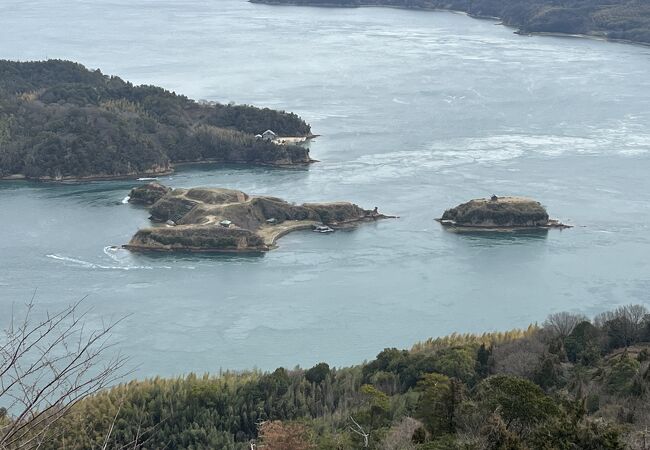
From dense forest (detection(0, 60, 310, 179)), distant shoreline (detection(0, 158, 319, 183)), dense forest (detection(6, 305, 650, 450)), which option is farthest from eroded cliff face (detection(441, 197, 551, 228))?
dense forest (detection(6, 305, 650, 450))

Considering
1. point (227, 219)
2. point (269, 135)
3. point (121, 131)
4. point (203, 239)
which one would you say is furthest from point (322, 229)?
point (121, 131)

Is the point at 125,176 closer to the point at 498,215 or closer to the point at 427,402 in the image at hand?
the point at 498,215

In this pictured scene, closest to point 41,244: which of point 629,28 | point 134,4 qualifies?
point 629,28

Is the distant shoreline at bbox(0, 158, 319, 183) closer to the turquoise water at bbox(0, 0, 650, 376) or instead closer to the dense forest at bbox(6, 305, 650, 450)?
the turquoise water at bbox(0, 0, 650, 376)

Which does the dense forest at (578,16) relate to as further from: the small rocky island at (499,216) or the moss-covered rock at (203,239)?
the moss-covered rock at (203,239)

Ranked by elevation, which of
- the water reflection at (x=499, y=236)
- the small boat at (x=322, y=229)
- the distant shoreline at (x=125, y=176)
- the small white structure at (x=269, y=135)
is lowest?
the water reflection at (x=499, y=236)

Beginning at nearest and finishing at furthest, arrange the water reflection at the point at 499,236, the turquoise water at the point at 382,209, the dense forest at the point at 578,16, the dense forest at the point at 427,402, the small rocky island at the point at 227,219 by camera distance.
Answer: the dense forest at the point at 427,402 → the turquoise water at the point at 382,209 → the small rocky island at the point at 227,219 → the water reflection at the point at 499,236 → the dense forest at the point at 578,16

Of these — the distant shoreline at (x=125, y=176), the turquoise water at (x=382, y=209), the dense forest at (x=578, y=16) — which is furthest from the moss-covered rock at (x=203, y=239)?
the dense forest at (x=578, y=16)
